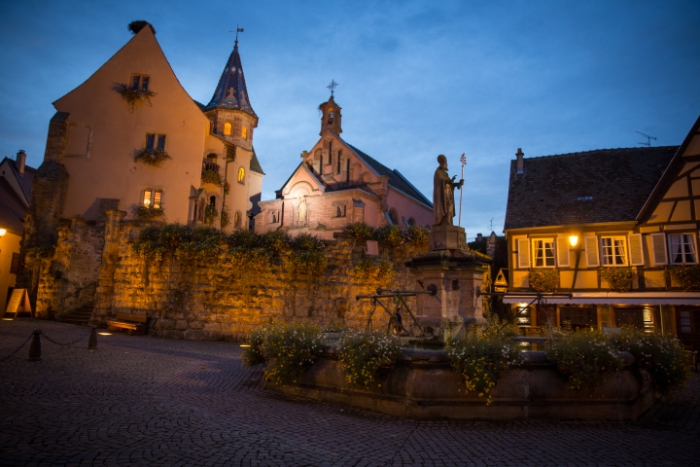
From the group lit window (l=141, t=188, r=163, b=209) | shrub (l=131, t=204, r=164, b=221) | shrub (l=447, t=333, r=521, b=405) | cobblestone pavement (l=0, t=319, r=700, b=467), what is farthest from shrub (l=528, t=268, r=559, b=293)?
lit window (l=141, t=188, r=163, b=209)

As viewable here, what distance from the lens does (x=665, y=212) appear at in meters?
18.8

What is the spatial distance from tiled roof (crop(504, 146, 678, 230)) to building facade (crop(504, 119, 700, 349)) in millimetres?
43

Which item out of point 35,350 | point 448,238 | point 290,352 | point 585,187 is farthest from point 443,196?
point 585,187

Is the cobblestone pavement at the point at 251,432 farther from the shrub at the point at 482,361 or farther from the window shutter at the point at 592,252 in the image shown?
the window shutter at the point at 592,252

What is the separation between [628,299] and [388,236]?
36.3 ft

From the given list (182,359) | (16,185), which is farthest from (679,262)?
(16,185)

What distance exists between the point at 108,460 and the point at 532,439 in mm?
5055

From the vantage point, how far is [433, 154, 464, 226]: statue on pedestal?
1005 centimetres

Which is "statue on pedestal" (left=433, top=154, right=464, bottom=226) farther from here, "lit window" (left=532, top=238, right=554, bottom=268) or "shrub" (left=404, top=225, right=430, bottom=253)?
"lit window" (left=532, top=238, right=554, bottom=268)

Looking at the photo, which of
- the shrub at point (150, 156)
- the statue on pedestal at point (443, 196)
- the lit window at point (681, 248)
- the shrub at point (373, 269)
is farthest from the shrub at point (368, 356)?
the shrub at point (150, 156)

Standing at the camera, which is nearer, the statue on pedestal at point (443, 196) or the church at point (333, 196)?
the statue on pedestal at point (443, 196)

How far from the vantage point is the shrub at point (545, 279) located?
20.1 m

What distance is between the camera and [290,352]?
7887mm

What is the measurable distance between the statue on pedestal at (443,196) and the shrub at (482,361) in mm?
3796
